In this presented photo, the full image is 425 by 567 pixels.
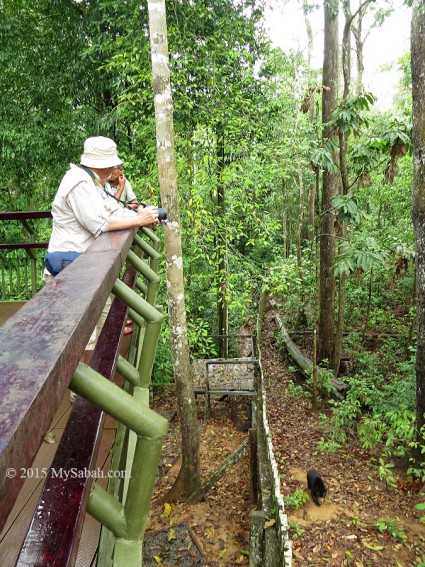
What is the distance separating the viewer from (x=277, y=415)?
9781 millimetres

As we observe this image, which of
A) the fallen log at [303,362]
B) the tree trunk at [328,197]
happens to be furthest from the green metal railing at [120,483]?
the fallen log at [303,362]

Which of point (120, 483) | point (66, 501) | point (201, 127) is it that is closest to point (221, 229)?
point (201, 127)

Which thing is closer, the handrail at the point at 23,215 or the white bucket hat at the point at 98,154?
the white bucket hat at the point at 98,154

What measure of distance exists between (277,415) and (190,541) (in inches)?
174

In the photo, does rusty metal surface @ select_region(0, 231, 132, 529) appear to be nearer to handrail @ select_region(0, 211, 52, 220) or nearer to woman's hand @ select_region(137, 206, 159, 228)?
woman's hand @ select_region(137, 206, 159, 228)

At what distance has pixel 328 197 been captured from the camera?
994 cm

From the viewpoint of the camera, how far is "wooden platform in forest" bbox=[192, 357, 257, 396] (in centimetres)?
1009

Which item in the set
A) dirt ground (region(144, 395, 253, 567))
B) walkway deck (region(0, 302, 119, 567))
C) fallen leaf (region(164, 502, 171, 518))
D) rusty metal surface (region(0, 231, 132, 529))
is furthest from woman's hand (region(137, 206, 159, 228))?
fallen leaf (region(164, 502, 171, 518))

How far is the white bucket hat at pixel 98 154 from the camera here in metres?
2.56

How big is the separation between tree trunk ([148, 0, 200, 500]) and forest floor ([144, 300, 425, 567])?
26.7 inches

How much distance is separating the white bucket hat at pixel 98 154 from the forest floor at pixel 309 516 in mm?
5000

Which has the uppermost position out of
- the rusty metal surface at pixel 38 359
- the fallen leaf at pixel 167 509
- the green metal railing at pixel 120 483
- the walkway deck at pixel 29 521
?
the rusty metal surface at pixel 38 359

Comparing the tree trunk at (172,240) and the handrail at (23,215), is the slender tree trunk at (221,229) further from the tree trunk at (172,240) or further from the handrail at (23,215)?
the handrail at (23,215)

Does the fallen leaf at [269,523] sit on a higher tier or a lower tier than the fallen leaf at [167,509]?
higher
